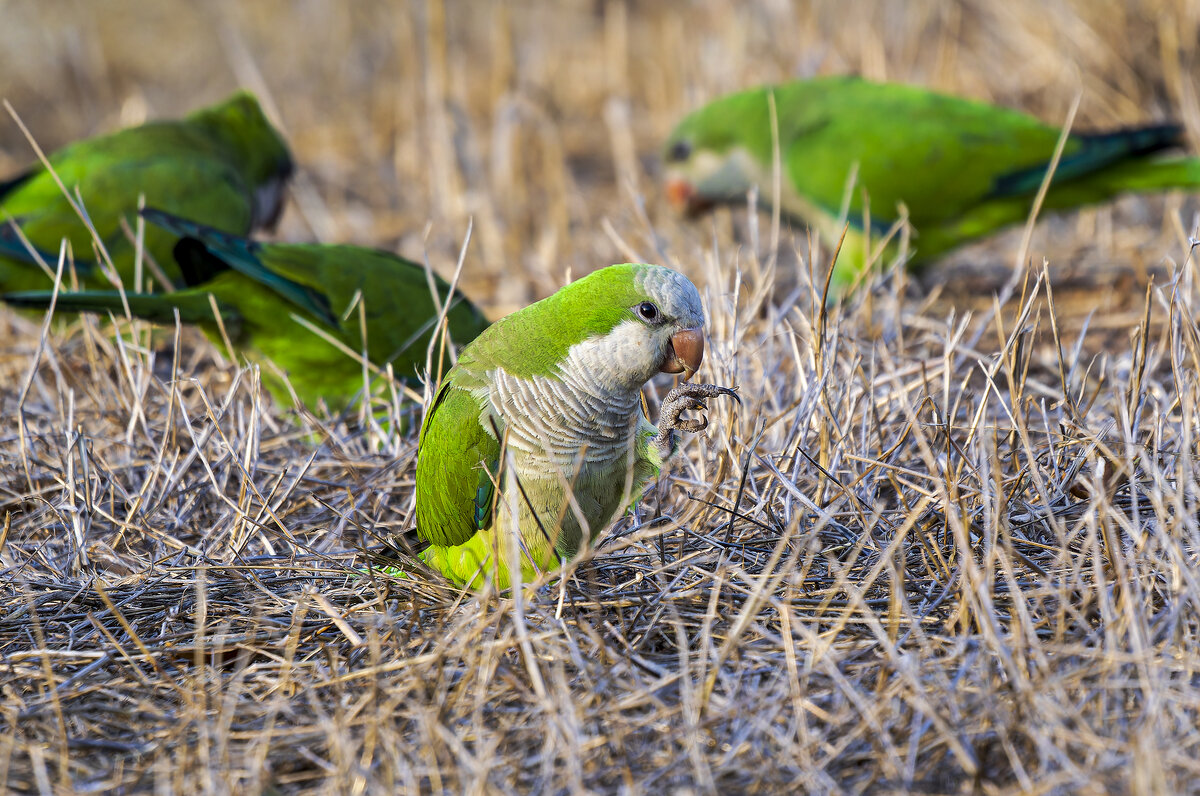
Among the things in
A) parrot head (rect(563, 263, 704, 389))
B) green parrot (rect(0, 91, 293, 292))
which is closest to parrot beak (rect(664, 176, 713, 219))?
green parrot (rect(0, 91, 293, 292))

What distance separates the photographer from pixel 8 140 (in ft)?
29.2

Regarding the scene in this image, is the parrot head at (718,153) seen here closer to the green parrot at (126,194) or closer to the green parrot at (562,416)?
the green parrot at (126,194)

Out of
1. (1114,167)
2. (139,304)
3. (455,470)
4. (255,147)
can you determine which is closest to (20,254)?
(139,304)

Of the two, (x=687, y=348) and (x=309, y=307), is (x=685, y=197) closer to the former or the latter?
(x=309, y=307)

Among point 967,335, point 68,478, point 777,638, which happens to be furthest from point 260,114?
point 777,638

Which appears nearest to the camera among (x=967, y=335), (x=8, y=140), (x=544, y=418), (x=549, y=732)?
(x=549, y=732)

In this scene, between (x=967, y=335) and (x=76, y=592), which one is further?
(x=967, y=335)

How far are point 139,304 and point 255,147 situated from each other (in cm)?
228

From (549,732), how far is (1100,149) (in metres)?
3.96

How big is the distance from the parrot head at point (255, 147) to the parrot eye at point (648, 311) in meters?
3.50

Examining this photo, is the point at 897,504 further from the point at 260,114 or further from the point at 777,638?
the point at 260,114

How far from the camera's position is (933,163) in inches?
188

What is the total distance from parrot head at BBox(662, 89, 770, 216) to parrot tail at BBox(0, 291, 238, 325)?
2.97 meters

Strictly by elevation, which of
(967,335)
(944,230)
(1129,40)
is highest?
(1129,40)
